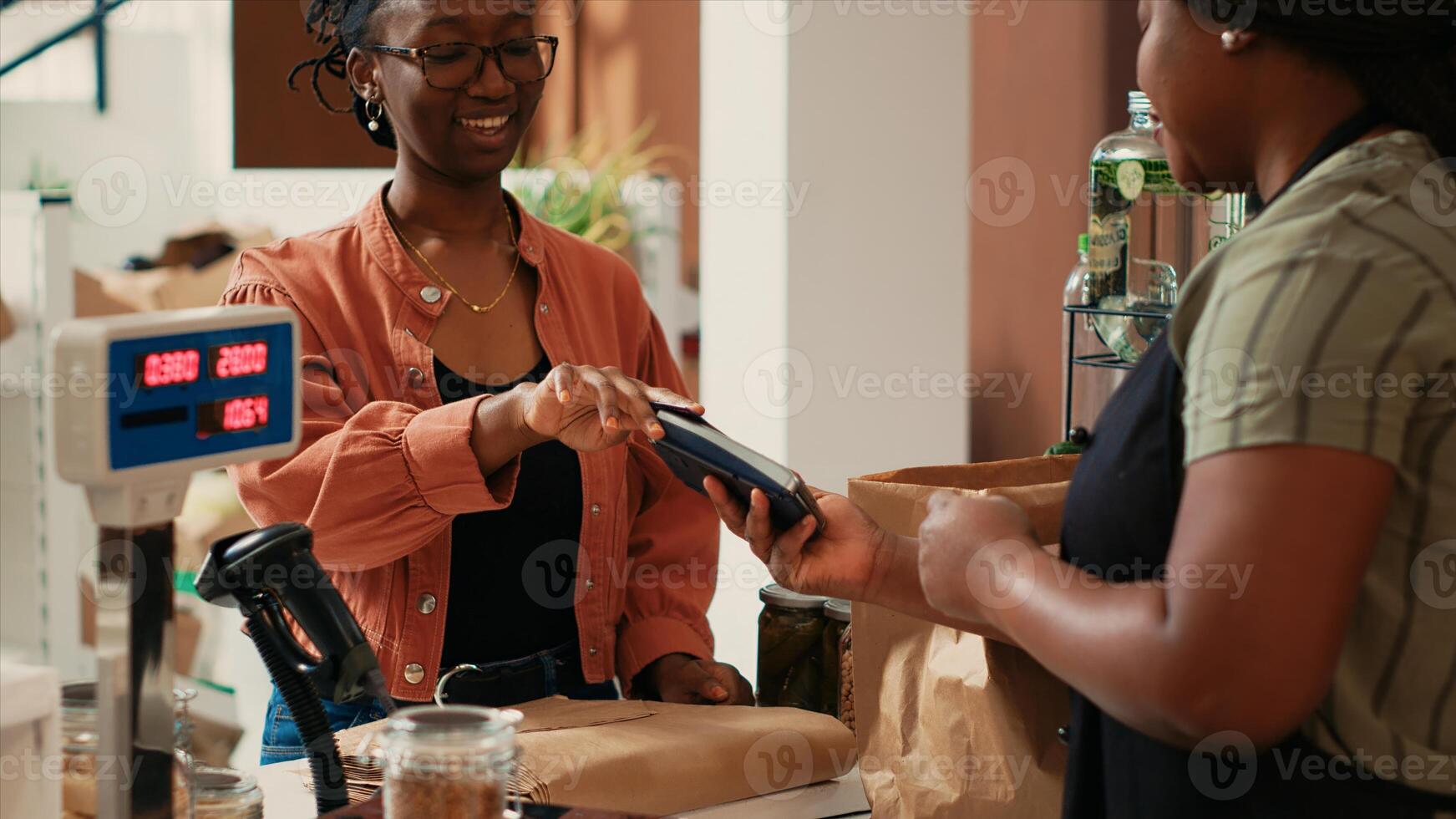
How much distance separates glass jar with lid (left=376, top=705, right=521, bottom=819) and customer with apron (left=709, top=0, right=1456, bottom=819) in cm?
33

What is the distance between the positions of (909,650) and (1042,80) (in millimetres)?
2417

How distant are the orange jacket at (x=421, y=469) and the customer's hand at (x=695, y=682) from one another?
0.07 feet

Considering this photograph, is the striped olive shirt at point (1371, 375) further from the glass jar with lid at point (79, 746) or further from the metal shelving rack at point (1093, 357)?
Result: the glass jar with lid at point (79, 746)

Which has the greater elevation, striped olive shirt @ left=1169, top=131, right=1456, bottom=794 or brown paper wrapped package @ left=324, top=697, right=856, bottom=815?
striped olive shirt @ left=1169, top=131, right=1456, bottom=794

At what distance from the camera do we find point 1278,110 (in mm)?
923

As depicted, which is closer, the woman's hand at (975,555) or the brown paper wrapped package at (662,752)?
the woman's hand at (975,555)

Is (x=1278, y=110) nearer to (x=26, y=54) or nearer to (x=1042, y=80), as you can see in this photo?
(x=1042, y=80)

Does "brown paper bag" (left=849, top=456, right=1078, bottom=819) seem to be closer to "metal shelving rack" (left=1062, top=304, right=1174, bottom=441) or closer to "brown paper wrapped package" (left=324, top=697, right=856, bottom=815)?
"brown paper wrapped package" (left=324, top=697, right=856, bottom=815)

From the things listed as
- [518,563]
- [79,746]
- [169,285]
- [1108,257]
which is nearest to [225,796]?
[79,746]

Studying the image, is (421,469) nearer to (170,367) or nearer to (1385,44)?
(170,367)

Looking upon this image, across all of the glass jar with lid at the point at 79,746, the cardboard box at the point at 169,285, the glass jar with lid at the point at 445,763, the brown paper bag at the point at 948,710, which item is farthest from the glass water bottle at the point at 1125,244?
the cardboard box at the point at 169,285

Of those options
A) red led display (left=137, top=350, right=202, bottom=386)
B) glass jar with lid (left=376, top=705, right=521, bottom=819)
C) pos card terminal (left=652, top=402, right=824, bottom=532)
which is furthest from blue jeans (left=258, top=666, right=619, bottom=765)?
red led display (left=137, top=350, right=202, bottom=386)

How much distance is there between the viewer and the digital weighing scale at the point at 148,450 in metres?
0.83

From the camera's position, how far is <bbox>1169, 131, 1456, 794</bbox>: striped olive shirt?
80 centimetres
